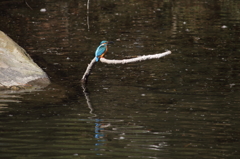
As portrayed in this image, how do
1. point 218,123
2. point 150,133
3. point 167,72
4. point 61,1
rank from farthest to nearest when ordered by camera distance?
point 61,1 → point 167,72 → point 218,123 → point 150,133

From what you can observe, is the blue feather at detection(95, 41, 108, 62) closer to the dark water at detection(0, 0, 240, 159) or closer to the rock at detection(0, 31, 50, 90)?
the dark water at detection(0, 0, 240, 159)

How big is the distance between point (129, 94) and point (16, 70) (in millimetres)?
2280

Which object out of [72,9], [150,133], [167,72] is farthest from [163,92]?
[72,9]

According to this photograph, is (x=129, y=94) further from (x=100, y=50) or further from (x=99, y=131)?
(x=99, y=131)

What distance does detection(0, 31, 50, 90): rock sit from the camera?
8.80m

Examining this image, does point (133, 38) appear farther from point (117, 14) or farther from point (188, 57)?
point (117, 14)

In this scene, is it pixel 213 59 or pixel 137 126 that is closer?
pixel 137 126

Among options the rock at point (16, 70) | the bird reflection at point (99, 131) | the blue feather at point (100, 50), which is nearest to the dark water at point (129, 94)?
the bird reflection at point (99, 131)

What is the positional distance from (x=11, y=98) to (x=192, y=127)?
3.36m

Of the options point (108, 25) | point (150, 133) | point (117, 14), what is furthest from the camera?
point (117, 14)

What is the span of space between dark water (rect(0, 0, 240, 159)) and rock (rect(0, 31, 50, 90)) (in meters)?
0.34

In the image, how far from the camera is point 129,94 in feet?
27.9

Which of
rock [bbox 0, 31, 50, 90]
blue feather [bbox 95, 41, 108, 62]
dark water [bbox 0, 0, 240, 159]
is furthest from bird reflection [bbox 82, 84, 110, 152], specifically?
rock [bbox 0, 31, 50, 90]

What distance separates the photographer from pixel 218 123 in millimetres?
6672
